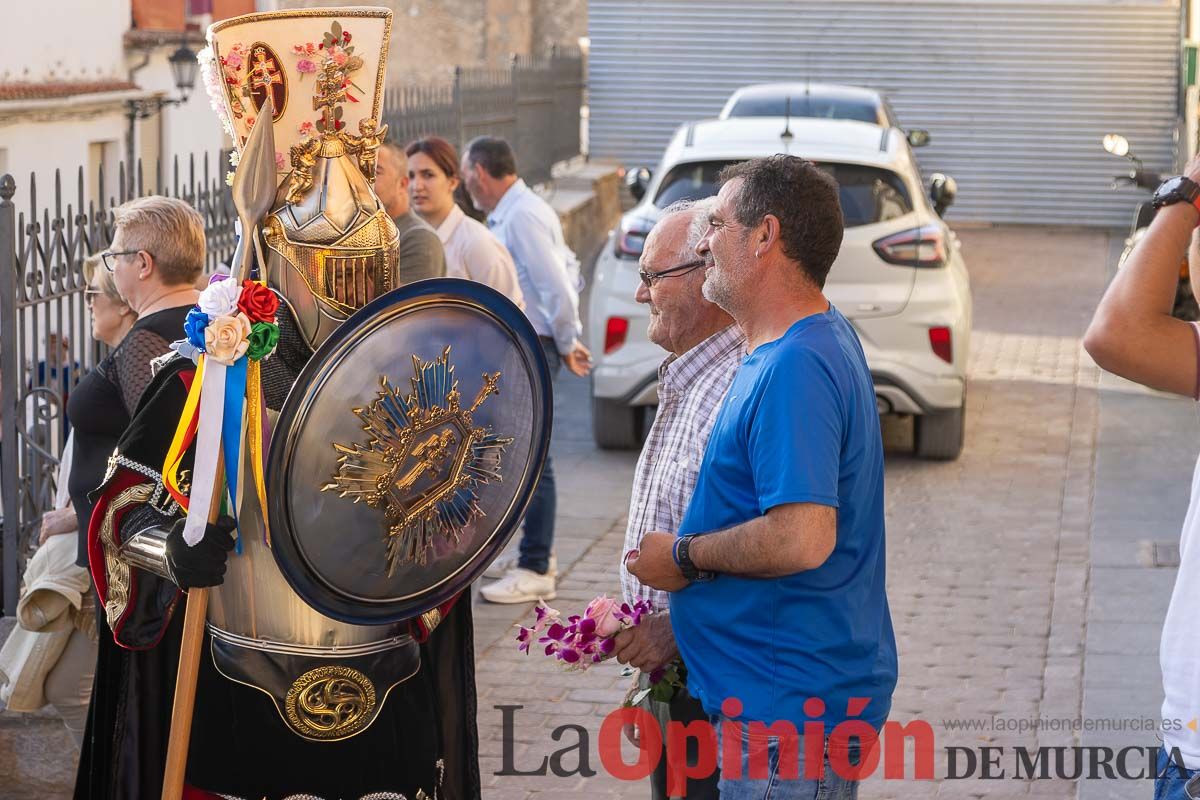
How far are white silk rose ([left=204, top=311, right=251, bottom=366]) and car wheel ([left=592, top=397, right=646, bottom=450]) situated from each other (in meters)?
6.36

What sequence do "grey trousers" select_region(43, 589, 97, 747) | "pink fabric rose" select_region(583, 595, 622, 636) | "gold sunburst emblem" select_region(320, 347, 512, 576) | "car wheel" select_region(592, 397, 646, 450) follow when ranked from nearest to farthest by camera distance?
"gold sunburst emblem" select_region(320, 347, 512, 576)
"pink fabric rose" select_region(583, 595, 622, 636)
"grey trousers" select_region(43, 589, 97, 747)
"car wheel" select_region(592, 397, 646, 450)

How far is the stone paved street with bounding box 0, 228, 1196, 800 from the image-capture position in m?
5.16

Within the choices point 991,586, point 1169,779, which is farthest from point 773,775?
point 991,586

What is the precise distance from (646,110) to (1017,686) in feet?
56.4

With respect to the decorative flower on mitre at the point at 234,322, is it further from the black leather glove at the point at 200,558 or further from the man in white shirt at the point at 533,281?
the man in white shirt at the point at 533,281

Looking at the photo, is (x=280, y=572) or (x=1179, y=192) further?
(x=280, y=572)

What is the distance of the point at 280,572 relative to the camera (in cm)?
316

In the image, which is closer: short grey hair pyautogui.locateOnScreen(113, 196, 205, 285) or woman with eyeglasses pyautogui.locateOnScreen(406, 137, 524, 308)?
short grey hair pyautogui.locateOnScreen(113, 196, 205, 285)

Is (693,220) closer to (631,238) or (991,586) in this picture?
(991,586)

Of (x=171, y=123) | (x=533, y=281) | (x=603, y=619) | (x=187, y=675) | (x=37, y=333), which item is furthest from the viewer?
(x=171, y=123)

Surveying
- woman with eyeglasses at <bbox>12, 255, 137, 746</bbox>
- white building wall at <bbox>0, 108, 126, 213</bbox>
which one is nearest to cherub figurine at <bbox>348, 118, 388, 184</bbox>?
woman with eyeglasses at <bbox>12, 255, 137, 746</bbox>

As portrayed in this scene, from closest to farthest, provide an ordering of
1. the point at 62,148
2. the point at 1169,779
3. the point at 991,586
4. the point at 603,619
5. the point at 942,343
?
the point at 1169,779, the point at 603,619, the point at 991,586, the point at 942,343, the point at 62,148

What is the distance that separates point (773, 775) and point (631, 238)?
632cm

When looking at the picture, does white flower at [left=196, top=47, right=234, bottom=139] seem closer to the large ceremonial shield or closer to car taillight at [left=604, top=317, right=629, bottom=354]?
the large ceremonial shield
